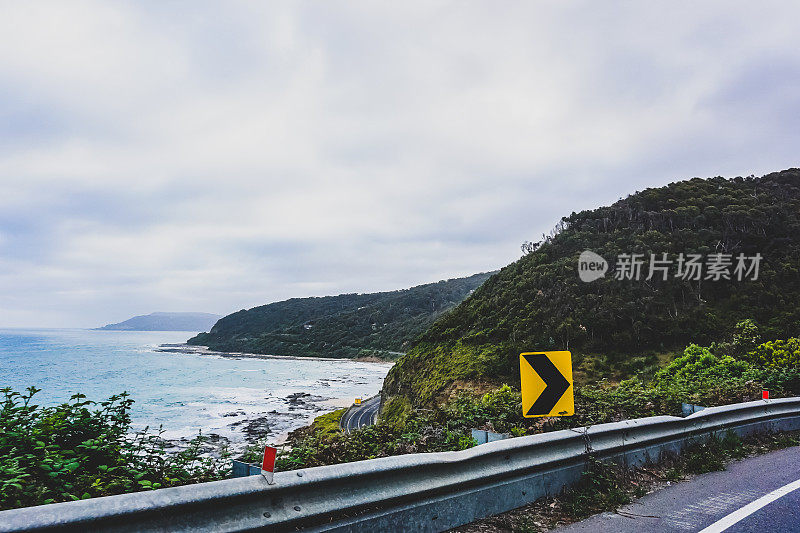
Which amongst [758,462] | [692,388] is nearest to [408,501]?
[758,462]

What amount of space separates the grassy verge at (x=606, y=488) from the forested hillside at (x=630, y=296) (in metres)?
28.3

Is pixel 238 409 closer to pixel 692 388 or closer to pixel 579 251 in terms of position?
pixel 579 251

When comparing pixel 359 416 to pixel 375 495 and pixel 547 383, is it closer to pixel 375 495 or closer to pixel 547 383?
pixel 547 383

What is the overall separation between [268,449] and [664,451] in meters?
6.00

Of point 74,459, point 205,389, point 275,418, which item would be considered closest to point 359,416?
point 275,418

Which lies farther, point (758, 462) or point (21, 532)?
point (758, 462)

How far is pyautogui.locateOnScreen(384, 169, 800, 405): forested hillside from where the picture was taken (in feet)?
→ 123

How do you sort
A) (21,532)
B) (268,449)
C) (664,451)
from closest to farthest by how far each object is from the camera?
(21,532) → (268,449) → (664,451)

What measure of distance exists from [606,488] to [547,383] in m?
1.26

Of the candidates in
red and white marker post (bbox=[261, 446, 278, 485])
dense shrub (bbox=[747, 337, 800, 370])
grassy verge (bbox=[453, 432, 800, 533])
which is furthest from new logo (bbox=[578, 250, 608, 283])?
red and white marker post (bbox=[261, 446, 278, 485])

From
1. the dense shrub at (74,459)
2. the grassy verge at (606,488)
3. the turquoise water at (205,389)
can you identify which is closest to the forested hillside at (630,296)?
the turquoise water at (205,389)

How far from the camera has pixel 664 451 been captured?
671 cm

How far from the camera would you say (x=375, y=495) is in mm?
3469

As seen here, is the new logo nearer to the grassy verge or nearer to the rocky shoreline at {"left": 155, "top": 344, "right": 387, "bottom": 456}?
the rocky shoreline at {"left": 155, "top": 344, "right": 387, "bottom": 456}
